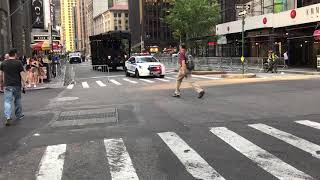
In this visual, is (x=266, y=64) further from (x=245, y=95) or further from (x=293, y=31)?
(x=245, y=95)

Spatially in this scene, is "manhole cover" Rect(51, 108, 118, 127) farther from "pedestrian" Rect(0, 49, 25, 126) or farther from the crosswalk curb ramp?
the crosswalk curb ramp

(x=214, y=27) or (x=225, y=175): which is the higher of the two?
(x=214, y=27)

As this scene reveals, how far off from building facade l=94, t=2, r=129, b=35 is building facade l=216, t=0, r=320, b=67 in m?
119

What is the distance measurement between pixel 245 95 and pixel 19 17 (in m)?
41.8

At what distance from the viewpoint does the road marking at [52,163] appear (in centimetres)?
702

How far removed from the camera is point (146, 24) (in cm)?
15100

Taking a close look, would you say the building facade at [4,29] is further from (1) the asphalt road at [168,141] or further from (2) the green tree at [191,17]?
(1) the asphalt road at [168,141]

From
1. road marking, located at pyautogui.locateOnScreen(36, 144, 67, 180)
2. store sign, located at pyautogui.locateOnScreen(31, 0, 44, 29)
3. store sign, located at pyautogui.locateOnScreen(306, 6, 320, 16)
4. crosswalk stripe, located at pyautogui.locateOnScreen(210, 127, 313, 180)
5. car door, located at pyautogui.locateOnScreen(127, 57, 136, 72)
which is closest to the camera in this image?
crosswalk stripe, located at pyautogui.locateOnScreen(210, 127, 313, 180)

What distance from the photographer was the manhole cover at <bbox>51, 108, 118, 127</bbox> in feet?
39.2

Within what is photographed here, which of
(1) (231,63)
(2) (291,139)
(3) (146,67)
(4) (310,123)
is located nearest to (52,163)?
(2) (291,139)

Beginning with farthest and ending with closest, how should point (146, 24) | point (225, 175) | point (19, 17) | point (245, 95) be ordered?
point (146, 24)
point (19, 17)
point (245, 95)
point (225, 175)

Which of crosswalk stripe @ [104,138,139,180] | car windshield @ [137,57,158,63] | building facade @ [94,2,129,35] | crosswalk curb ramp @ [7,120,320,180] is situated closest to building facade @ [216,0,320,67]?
car windshield @ [137,57,158,63]

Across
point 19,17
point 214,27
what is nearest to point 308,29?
point 214,27

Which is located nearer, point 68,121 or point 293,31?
point 68,121
